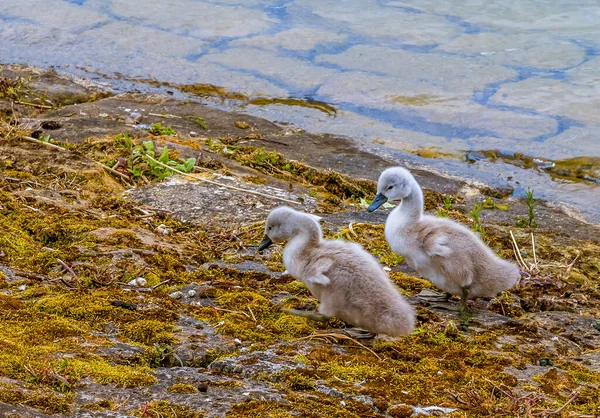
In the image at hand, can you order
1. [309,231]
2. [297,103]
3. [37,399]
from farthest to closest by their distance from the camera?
[297,103], [309,231], [37,399]

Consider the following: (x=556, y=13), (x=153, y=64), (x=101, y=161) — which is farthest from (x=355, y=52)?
(x=101, y=161)

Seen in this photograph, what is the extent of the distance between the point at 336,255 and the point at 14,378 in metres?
2.31

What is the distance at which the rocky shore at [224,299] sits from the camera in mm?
A: 3604

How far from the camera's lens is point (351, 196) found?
29.2ft

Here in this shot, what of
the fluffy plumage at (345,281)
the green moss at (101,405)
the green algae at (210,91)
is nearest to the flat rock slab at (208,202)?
the fluffy plumage at (345,281)

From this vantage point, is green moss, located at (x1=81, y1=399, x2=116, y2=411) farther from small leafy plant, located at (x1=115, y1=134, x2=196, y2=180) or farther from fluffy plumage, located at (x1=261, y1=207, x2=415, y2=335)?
small leafy plant, located at (x1=115, y1=134, x2=196, y2=180)

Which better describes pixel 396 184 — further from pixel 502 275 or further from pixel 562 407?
pixel 562 407

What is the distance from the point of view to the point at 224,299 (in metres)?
5.10

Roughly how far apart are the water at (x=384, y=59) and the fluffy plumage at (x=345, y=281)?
597 cm

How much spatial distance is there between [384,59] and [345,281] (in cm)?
1112

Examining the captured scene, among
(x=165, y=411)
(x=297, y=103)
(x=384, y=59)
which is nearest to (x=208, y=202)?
(x=165, y=411)

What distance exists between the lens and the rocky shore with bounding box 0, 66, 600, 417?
360 centimetres

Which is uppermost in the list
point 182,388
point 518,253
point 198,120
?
point 182,388

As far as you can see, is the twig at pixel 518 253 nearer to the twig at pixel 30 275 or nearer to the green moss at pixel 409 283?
the green moss at pixel 409 283
